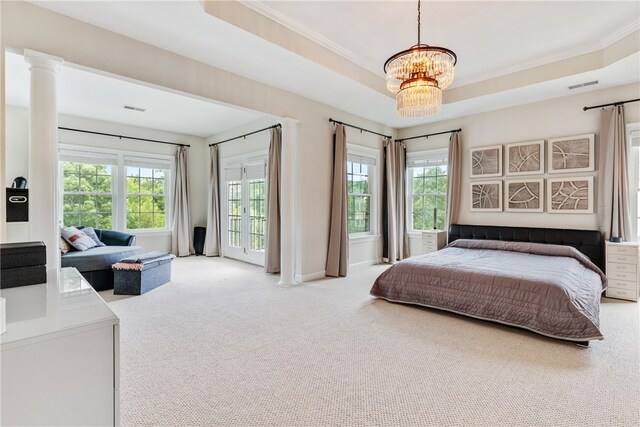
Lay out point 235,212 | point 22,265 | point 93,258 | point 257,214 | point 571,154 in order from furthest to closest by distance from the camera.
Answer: point 235,212 → point 257,214 → point 571,154 → point 93,258 → point 22,265

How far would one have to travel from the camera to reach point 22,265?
1.41 metres

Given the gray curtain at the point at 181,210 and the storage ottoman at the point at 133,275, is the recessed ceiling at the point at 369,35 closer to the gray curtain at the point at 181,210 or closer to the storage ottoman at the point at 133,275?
the storage ottoman at the point at 133,275

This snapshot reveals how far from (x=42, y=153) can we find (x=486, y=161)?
5642 mm

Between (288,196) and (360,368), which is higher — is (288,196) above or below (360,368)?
above

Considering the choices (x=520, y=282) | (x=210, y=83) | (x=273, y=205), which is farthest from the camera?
(x=273, y=205)

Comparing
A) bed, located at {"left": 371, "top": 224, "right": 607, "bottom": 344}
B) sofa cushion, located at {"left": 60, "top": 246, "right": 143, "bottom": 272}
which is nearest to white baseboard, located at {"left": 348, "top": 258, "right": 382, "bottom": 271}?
bed, located at {"left": 371, "top": 224, "right": 607, "bottom": 344}

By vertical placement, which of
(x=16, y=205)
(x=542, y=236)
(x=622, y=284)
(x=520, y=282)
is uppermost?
(x=16, y=205)

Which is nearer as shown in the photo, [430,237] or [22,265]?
[22,265]

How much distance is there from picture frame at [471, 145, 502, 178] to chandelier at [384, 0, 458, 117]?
2.87m

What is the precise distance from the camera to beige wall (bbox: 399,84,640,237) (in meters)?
4.28

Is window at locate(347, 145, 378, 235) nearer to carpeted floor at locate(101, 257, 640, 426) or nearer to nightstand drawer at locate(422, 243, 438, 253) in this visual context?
nightstand drawer at locate(422, 243, 438, 253)

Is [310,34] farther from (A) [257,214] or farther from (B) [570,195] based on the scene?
(B) [570,195]

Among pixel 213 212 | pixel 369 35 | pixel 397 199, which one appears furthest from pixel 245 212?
pixel 369 35

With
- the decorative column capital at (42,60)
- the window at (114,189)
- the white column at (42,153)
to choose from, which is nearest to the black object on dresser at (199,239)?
the window at (114,189)
